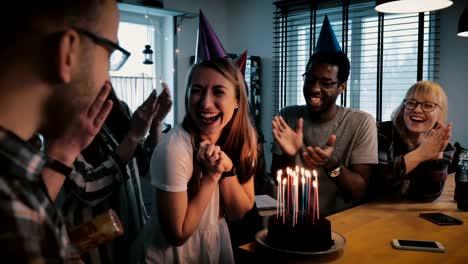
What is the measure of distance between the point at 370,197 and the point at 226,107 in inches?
44.0

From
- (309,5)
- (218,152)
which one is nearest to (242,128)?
(218,152)

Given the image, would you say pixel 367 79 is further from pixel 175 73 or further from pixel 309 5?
pixel 175 73

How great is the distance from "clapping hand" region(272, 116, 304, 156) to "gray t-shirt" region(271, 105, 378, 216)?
6 cm

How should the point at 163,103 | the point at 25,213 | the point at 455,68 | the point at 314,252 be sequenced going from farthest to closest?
the point at 455,68
the point at 163,103
the point at 314,252
the point at 25,213

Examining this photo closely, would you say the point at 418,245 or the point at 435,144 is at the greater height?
the point at 435,144

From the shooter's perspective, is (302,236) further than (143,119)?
No

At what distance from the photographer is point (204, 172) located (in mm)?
1605

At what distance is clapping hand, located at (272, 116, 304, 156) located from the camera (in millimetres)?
2135

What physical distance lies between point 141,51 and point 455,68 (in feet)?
12.0

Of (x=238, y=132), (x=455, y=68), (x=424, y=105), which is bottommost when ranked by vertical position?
(x=238, y=132)

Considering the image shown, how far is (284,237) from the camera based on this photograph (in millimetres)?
1433

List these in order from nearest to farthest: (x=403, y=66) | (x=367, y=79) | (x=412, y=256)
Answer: (x=412, y=256) < (x=403, y=66) < (x=367, y=79)

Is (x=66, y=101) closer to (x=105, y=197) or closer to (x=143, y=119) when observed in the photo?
(x=105, y=197)

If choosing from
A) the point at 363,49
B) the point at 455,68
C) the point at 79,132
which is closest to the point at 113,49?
the point at 79,132
